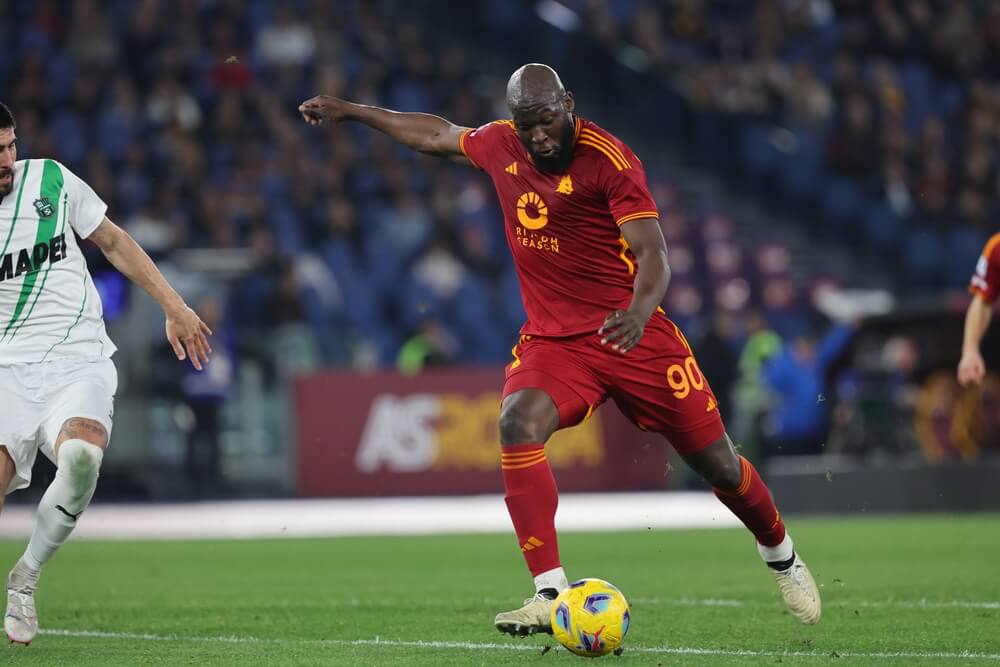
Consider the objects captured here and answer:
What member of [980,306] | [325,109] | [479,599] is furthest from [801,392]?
[325,109]

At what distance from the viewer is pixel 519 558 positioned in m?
12.6

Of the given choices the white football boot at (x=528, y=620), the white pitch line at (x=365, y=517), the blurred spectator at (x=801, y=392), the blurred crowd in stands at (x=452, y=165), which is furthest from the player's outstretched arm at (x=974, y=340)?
the blurred spectator at (x=801, y=392)

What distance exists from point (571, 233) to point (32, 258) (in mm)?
2290

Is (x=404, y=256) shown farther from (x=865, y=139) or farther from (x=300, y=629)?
(x=300, y=629)

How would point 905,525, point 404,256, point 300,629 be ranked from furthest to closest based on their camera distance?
point 404,256, point 905,525, point 300,629

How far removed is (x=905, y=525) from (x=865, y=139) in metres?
10.2

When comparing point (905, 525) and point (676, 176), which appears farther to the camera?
point (676, 176)

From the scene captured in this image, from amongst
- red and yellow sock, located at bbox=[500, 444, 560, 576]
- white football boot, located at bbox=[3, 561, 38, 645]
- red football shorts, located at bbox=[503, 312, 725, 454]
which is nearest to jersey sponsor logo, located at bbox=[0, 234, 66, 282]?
white football boot, located at bbox=[3, 561, 38, 645]

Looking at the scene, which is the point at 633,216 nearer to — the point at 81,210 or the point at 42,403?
the point at 81,210

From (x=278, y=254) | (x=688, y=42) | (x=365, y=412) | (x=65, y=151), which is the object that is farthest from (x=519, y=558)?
(x=688, y=42)

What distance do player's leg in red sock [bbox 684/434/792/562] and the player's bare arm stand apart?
0.90 m

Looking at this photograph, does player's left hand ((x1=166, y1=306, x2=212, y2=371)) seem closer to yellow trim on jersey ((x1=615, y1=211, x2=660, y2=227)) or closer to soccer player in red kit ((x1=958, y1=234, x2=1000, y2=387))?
yellow trim on jersey ((x1=615, y1=211, x2=660, y2=227))

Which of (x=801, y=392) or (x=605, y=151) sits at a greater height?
(x=605, y=151)

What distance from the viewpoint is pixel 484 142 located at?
24.9ft
